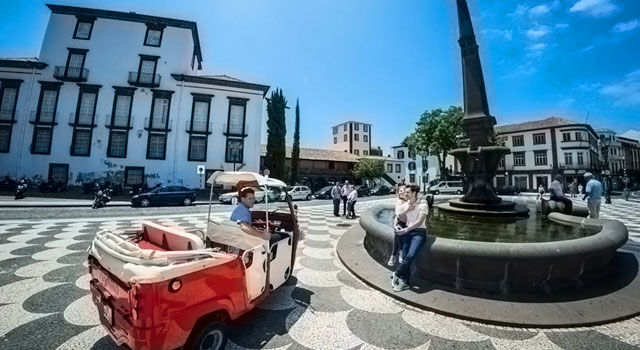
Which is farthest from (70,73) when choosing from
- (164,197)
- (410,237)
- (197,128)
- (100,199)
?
(410,237)

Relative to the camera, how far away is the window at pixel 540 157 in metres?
45.1

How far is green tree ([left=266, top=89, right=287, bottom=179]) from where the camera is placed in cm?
3297

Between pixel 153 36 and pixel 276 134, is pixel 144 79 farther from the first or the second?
pixel 276 134

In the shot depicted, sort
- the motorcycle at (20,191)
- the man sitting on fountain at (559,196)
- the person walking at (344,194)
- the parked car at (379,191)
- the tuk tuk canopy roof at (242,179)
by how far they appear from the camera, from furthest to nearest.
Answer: the parked car at (379,191), the motorcycle at (20,191), the person walking at (344,194), the man sitting on fountain at (559,196), the tuk tuk canopy roof at (242,179)

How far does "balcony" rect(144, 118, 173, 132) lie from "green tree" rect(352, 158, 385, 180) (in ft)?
96.0

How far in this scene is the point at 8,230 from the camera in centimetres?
870

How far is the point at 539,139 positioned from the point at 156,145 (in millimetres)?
56338

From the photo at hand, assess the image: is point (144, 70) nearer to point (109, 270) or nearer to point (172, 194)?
point (172, 194)

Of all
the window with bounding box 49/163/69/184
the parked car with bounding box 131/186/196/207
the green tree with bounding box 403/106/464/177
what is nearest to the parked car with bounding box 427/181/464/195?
the green tree with bounding box 403/106/464/177

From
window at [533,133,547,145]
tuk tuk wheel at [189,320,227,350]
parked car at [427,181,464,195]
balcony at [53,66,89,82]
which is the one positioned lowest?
tuk tuk wheel at [189,320,227,350]

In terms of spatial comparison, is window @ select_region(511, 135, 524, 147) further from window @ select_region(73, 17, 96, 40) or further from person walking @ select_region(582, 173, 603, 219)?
window @ select_region(73, 17, 96, 40)

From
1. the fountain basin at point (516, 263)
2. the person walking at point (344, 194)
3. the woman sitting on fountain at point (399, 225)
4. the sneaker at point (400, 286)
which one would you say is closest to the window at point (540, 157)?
the person walking at point (344, 194)

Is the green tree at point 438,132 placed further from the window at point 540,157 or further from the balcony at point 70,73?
the balcony at point 70,73

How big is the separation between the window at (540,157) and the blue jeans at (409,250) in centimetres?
5426
